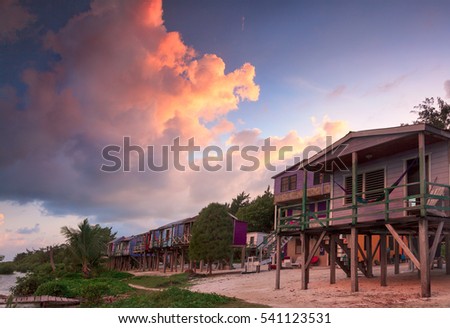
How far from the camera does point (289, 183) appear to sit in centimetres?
4222

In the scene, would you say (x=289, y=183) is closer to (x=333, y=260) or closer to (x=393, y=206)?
(x=333, y=260)

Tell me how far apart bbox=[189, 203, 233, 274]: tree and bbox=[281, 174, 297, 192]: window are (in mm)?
6618

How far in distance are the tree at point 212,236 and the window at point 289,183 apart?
6618 mm

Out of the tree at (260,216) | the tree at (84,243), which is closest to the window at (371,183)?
the tree at (84,243)

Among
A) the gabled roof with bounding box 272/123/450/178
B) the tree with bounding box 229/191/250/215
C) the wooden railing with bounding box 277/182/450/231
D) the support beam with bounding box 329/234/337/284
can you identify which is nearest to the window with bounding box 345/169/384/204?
the wooden railing with bounding box 277/182/450/231

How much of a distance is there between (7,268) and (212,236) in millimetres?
56637

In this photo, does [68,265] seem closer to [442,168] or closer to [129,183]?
[129,183]

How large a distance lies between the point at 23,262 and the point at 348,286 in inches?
2981

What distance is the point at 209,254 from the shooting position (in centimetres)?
3684

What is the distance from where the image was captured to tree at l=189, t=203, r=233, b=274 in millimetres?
37094

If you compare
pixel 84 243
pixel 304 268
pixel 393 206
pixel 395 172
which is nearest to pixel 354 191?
pixel 393 206

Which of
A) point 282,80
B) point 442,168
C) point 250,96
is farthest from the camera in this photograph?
point 250,96
